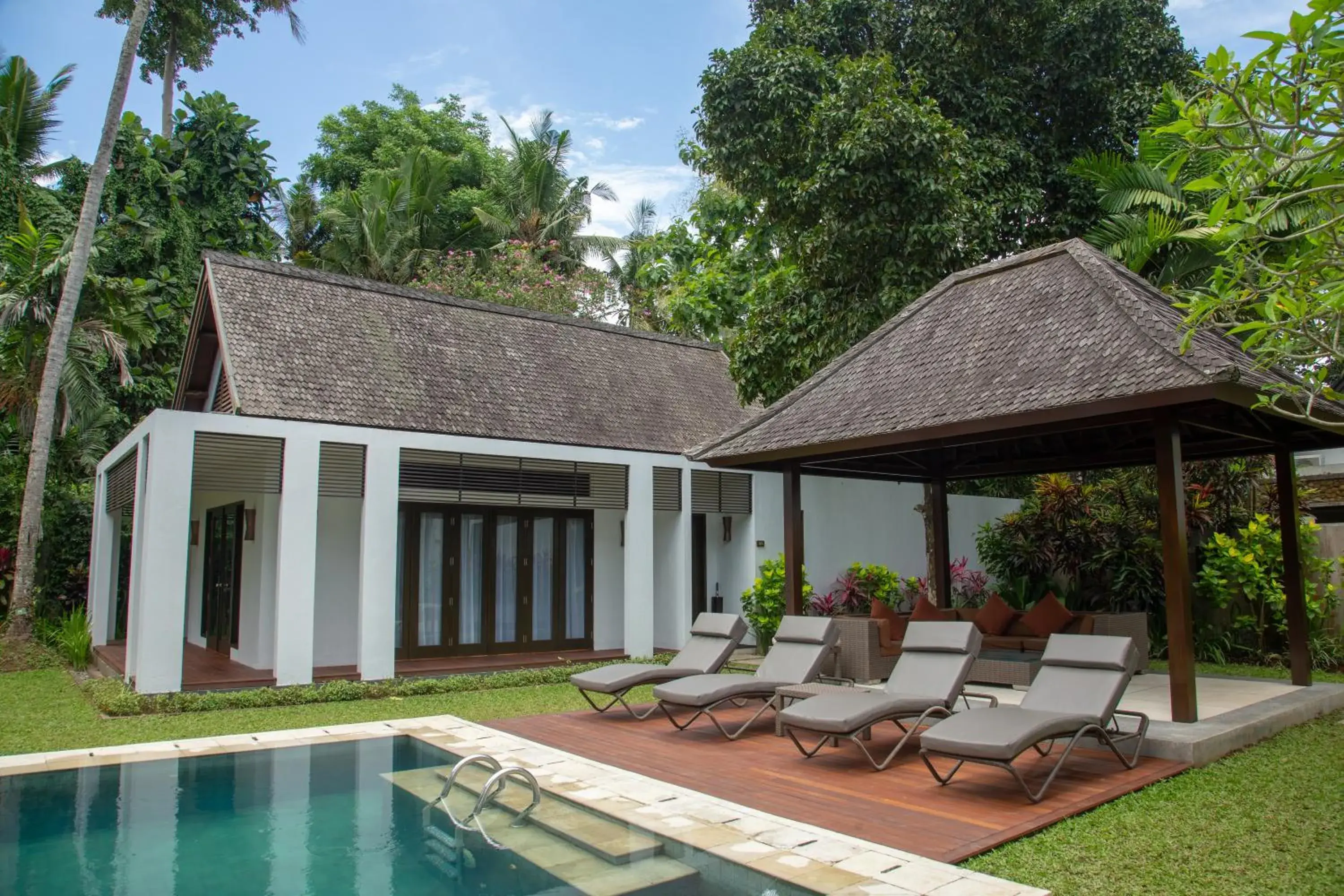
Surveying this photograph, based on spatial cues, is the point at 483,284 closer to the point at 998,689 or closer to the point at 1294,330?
the point at 998,689

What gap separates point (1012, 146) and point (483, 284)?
17.2 metres

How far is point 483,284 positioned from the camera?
2956 centimetres

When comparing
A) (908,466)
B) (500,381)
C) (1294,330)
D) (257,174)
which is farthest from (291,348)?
(257,174)

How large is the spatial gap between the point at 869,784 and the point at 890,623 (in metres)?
4.85

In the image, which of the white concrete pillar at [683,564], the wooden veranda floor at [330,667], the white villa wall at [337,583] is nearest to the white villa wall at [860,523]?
the white concrete pillar at [683,564]

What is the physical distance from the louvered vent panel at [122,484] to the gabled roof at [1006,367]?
26.4 ft

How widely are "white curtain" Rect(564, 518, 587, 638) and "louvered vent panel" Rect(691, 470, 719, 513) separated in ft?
6.63

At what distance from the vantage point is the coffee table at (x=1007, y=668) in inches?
397

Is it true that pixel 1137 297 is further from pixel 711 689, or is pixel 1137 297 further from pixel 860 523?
pixel 860 523

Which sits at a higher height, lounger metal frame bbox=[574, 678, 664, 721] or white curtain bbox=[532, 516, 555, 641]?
white curtain bbox=[532, 516, 555, 641]

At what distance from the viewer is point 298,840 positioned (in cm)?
617

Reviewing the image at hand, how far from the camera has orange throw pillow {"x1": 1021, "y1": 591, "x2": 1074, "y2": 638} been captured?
11.4 m

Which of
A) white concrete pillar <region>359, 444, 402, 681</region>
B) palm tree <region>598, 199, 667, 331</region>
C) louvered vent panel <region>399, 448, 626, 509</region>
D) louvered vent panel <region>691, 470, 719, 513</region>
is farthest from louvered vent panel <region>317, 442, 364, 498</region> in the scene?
palm tree <region>598, 199, 667, 331</region>

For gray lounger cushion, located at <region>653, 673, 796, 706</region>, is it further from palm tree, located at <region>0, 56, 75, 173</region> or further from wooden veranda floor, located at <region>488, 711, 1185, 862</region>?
palm tree, located at <region>0, 56, 75, 173</region>
